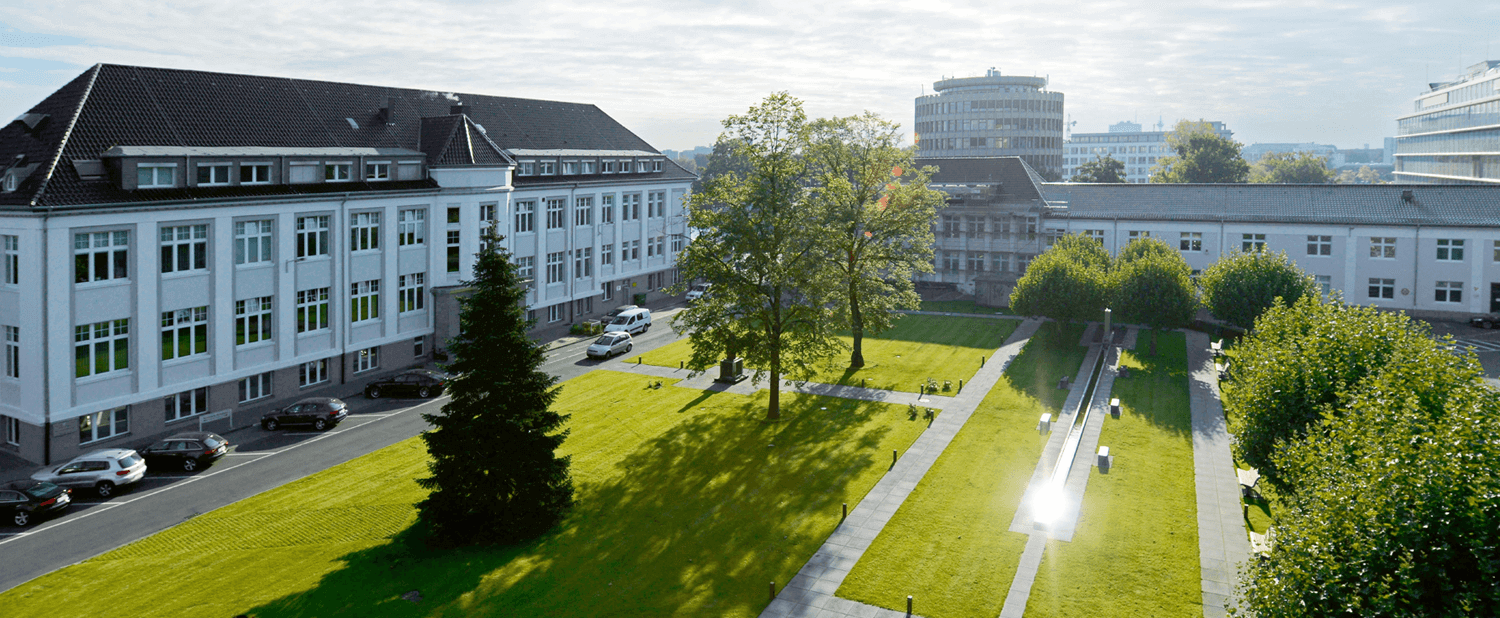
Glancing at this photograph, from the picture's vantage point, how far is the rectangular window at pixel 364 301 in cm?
5172

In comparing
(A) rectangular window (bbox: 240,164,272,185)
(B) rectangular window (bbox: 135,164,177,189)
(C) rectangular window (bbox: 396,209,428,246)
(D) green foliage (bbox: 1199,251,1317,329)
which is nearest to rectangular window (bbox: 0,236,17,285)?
(B) rectangular window (bbox: 135,164,177,189)

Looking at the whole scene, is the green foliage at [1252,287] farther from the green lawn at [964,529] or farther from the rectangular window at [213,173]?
the rectangular window at [213,173]

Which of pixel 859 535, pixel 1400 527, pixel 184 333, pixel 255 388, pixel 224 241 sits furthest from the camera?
pixel 255 388

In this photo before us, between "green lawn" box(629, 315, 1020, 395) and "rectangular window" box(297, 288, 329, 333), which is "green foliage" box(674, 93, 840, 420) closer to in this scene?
"green lawn" box(629, 315, 1020, 395)

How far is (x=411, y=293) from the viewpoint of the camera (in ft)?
183

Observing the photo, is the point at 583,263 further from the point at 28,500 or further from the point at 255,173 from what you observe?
the point at 28,500

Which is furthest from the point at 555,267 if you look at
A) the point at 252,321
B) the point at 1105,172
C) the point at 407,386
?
the point at 1105,172

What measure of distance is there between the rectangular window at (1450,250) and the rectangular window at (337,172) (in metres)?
79.0

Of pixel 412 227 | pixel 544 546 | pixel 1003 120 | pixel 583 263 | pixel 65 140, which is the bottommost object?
pixel 544 546

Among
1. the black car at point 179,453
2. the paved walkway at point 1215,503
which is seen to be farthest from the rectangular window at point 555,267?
the paved walkway at point 1215,503

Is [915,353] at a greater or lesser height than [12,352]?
lesser

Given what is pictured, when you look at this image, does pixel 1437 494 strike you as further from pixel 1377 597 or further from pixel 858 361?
pixel 858 361

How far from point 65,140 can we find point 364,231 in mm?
14832

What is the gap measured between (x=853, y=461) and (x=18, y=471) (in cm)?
3504
